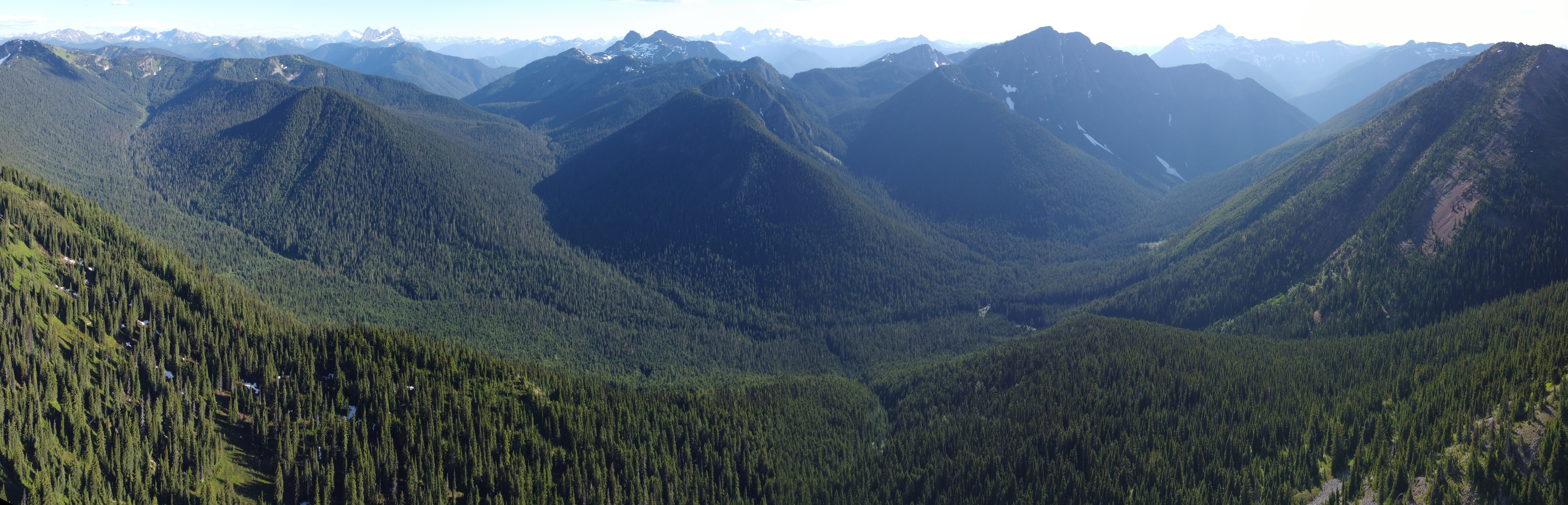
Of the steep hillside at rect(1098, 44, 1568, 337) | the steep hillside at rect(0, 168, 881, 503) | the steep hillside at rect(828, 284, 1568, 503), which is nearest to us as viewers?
the steep hillside at rect(0, 168, 881, 503)

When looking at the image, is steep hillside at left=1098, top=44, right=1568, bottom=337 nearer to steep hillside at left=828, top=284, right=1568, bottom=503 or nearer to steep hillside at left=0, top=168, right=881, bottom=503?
steep hillside at left=828, top=284, right=1568, bottom=503

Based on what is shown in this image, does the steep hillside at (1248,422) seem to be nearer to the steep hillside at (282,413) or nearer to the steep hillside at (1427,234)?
the steep hillside at (1427,234)

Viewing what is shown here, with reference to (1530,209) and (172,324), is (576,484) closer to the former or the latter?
(172,324)

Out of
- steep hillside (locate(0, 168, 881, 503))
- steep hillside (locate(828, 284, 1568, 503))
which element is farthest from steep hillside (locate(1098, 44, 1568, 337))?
steep hillside (locate(0, 168, 881, 503))

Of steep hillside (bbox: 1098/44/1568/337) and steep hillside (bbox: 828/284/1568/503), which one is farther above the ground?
steep hillside (bbox: 1098/44/1568/337)

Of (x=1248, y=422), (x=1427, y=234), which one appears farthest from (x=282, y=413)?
(x=1427, y=234)

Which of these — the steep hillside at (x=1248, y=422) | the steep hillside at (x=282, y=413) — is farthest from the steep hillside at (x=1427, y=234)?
the steep hillside at (x=282, y=413)
